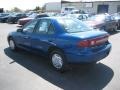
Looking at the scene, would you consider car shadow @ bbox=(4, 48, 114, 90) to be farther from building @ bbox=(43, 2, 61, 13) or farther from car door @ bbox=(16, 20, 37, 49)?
building @ bbox=(43, 2, 61, 13)

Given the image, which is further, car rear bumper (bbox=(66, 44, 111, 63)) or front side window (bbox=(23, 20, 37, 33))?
front side window (bbox=(23, 20, 37, 33))

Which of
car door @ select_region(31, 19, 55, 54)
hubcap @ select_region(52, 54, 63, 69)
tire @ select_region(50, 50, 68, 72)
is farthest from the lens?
car door @ select_region(31, 19, 55, 54)

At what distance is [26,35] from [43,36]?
1139 mm

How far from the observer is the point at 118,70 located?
6066 millimetres

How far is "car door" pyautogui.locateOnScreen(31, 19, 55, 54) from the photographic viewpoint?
6.14 m

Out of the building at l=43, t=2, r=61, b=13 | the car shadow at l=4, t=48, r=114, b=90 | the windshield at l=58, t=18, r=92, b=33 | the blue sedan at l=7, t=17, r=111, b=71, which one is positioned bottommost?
the car shadow at l=4, t=48, r=114, b=90

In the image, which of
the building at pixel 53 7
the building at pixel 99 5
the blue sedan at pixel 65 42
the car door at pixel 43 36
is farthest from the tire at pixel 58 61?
the building at pixel 53 7

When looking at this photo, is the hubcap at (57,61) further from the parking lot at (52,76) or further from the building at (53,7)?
the building at (53,7)

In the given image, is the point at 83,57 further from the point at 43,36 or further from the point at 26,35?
the point at 26,35

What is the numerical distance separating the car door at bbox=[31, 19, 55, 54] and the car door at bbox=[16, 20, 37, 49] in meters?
0.28

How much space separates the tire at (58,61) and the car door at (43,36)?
1.06 feet

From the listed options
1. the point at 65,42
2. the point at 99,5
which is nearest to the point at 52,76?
the point at 65,42

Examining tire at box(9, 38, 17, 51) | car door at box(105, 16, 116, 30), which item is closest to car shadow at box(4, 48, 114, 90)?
tire at box(9, 38, 17, 51)

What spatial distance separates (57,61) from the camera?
601 cm
